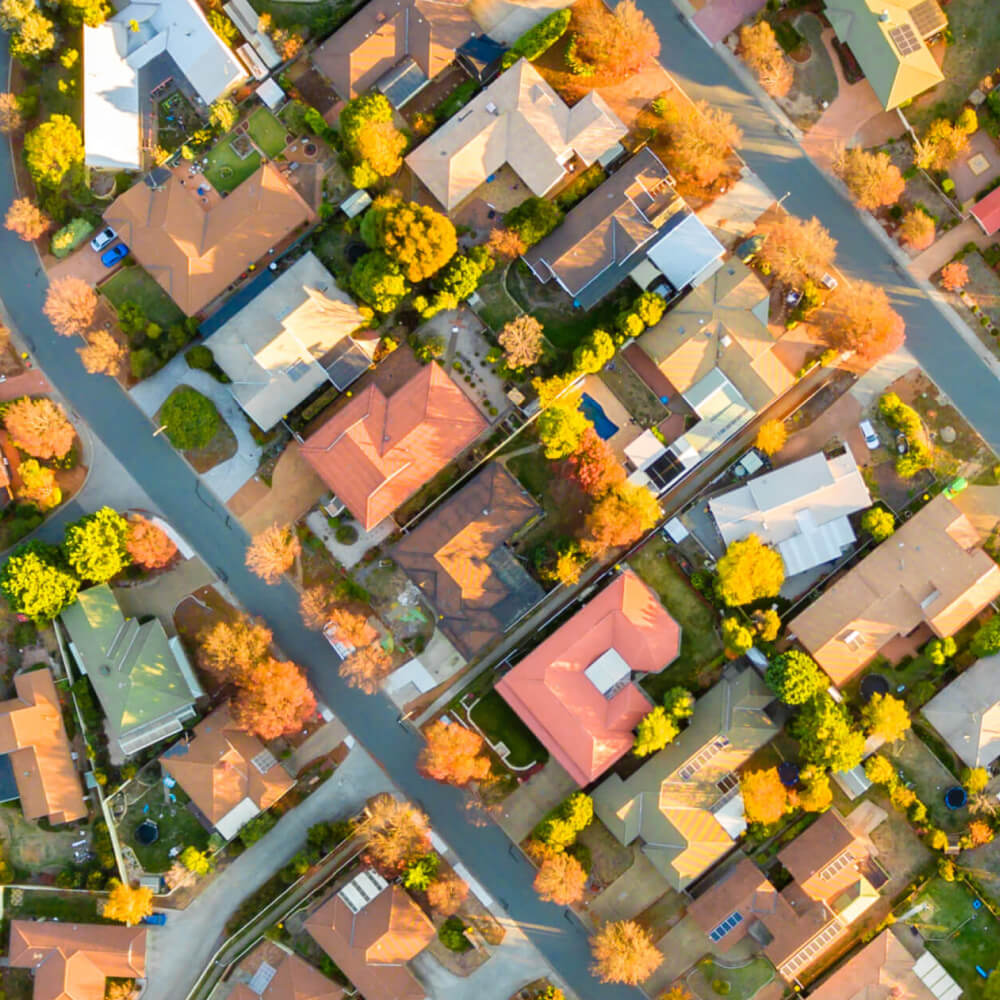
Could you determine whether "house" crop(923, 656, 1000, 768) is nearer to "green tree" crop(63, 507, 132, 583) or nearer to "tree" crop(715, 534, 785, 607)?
"tree" crop(715, 534, 785, 607)

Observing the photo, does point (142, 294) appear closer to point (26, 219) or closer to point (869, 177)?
point (26, 219)

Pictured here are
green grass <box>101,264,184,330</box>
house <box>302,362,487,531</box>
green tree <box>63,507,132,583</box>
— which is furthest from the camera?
green grass <box>101,264,184,330</box>

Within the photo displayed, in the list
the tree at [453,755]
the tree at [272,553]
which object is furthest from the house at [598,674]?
the tree at [272,553]

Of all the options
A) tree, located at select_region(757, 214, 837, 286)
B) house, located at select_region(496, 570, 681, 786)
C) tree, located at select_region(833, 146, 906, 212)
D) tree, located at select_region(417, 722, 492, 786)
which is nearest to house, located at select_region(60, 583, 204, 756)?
tree, located at select_region(417, 722, 492, 786)

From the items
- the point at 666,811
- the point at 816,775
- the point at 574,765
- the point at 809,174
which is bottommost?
the point at 816,775

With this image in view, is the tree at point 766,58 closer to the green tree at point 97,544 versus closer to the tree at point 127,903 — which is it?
the green tree at point 97,544

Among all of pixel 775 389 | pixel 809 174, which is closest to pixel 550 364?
pixel 775 389

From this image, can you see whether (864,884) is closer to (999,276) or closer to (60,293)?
(999,276)

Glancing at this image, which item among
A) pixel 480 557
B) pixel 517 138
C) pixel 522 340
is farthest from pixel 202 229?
pixel 480 557
